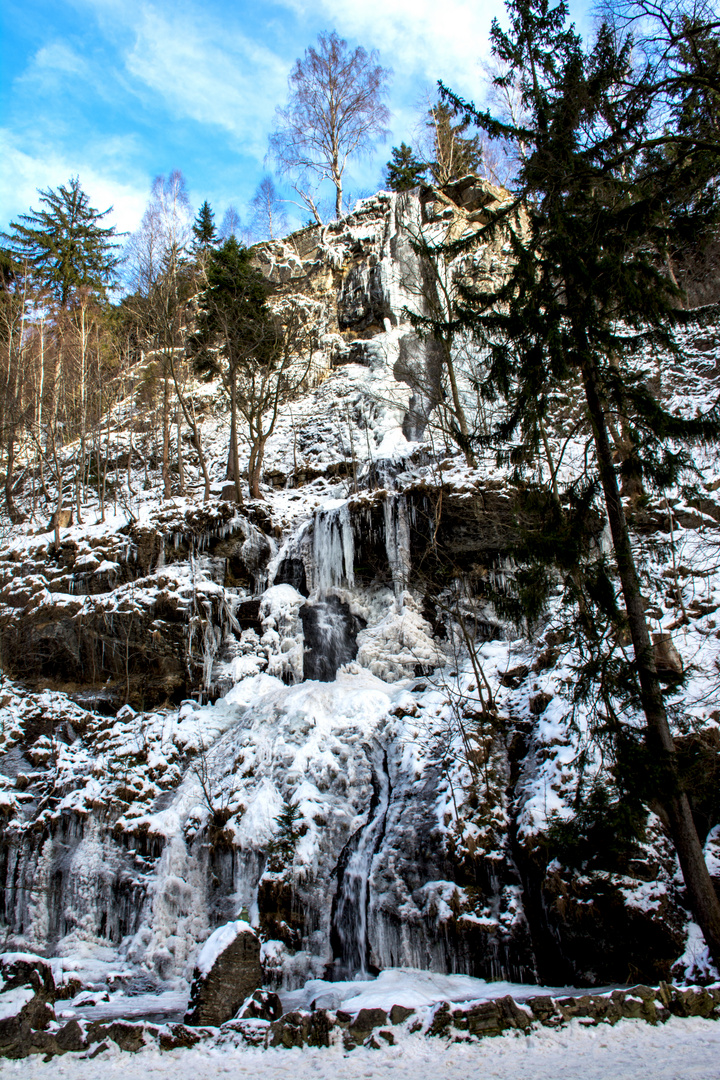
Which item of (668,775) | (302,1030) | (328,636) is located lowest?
(302,1030)

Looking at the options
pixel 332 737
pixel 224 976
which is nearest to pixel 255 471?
pixel 332 737

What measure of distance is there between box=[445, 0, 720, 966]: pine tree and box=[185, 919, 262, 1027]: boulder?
16.0ft

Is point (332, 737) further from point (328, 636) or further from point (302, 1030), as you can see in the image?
point (302, 1030)

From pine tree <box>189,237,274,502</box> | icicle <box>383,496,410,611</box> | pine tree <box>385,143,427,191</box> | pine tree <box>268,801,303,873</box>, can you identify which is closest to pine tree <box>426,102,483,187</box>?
pine tree <box>385,143,427,191</box>

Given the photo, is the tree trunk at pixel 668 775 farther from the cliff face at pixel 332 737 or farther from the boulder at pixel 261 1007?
the boulder at pixel 261 1007

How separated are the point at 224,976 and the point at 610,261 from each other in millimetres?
9154

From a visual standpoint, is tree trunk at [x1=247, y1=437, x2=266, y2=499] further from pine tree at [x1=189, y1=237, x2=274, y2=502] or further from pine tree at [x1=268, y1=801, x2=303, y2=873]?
pine tree at [x1=268, y1=801, x2=303, y2=873]

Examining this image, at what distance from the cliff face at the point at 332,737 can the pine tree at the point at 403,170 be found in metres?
18.8

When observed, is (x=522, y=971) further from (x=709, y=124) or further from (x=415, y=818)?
(x=709, y=124)

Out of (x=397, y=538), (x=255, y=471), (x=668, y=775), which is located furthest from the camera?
(x=255, y=471)

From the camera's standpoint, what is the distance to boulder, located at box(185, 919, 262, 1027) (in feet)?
20.1

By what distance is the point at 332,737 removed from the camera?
10.2m

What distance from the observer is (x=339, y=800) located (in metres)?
9.23

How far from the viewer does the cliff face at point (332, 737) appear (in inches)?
281
